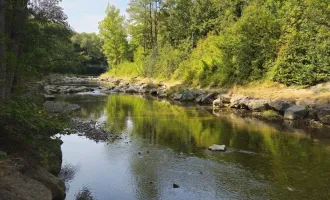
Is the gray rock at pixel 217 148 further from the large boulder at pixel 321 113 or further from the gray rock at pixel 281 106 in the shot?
the gray rock at pixel 281 106

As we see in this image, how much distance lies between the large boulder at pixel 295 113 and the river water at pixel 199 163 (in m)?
1.73

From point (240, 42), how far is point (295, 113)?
40.6ft

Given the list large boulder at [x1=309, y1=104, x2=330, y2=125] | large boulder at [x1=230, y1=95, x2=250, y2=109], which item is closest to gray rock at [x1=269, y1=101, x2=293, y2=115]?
large boulder at [x1=309, y1=104, x2=330, y2=125]

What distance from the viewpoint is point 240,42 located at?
31.8 m

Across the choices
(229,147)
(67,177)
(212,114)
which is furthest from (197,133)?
(67,177)

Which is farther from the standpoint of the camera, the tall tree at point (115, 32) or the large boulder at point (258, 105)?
the tall tree at point (115, 32)

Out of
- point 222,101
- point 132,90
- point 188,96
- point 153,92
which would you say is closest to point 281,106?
point 222,101

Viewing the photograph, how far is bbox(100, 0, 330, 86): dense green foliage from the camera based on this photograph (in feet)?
84.1

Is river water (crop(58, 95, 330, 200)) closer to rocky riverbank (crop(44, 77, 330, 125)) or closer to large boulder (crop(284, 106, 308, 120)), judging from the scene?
large boulder (crop(284, 106, 308, 120))

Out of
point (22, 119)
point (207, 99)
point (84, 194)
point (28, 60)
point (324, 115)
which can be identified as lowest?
point (84, 194)

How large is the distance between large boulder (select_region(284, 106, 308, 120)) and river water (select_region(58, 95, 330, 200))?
1728mm

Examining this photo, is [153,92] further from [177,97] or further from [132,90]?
[177,97]

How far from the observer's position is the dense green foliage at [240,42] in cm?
2562

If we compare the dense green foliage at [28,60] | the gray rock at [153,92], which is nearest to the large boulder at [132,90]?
the gray rock at [153,92]
